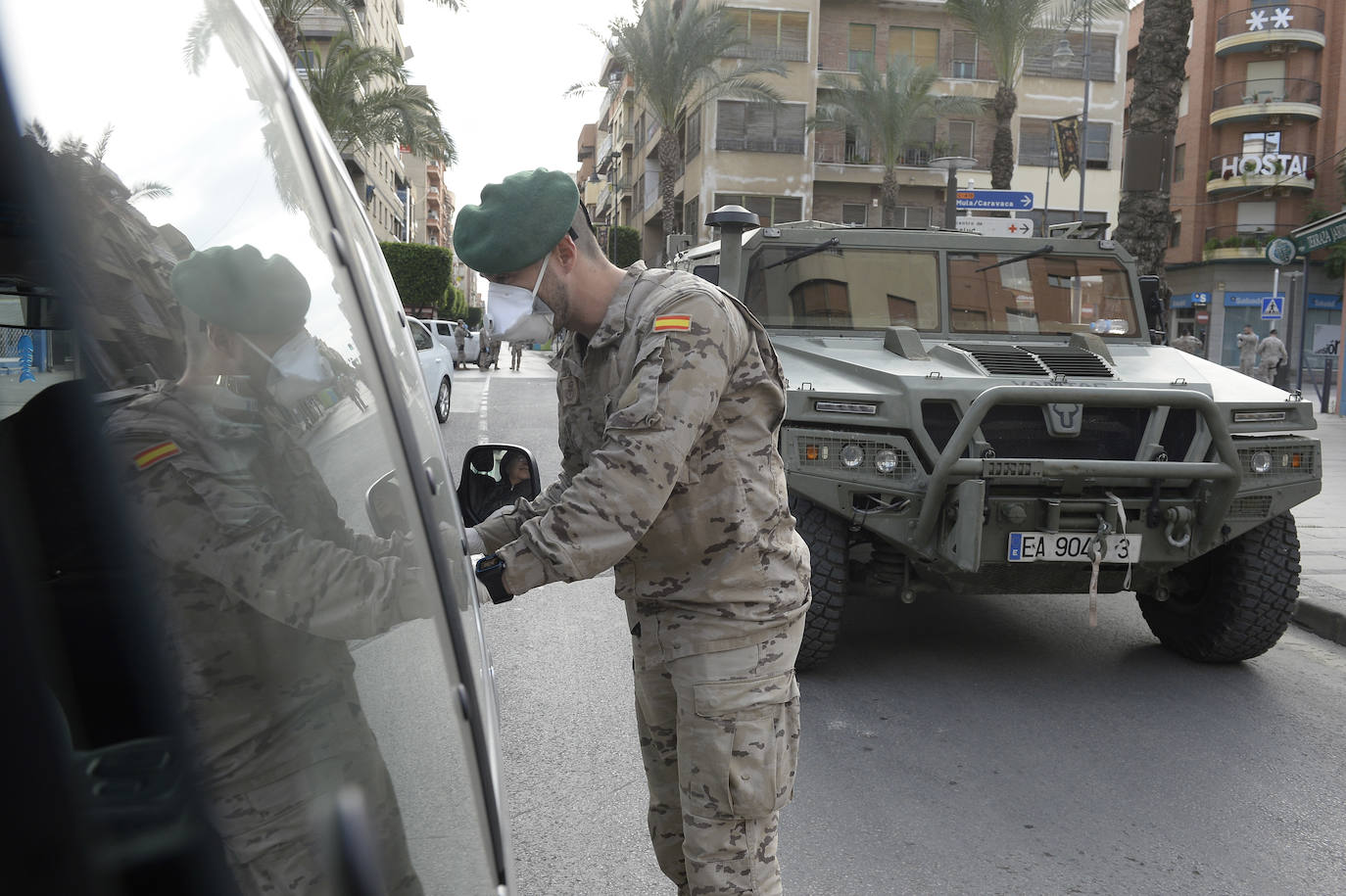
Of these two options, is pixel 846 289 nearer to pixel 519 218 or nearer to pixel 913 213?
pixel 519 218

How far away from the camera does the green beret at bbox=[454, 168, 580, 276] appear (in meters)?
1.92

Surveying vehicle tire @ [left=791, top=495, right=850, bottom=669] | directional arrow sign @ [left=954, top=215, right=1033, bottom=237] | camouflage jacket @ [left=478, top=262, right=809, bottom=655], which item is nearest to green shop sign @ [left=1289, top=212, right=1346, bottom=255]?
directional arrow sign @ [left=954, top=215, right=1033, bottom=237]

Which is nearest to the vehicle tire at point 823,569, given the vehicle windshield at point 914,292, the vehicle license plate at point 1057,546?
the vehicle license plate at point 1057,546

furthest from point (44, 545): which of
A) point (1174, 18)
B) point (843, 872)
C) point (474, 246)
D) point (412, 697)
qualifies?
point (1174, 18)

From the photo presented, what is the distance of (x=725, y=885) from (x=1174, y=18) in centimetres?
1113

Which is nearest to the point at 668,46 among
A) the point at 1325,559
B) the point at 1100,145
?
the point at 1100,145

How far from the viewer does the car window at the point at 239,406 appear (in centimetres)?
75

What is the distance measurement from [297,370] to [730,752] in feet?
4.35

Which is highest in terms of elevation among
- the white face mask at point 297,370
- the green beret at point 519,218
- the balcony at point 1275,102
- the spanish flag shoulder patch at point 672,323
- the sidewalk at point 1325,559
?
the balcony at point 1275,102

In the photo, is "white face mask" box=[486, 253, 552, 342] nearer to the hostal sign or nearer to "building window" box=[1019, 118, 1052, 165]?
"building window" box=[1019, 118, 1052, 165]

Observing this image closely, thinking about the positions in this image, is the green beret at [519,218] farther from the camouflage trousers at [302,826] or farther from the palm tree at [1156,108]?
the palm tree at [1156,108]

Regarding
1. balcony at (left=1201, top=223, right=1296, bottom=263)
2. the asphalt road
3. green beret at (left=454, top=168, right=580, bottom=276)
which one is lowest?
the asphalt road

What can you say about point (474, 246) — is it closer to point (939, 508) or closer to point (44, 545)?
point (44, 545)

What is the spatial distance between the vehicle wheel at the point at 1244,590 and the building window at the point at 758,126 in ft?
118
